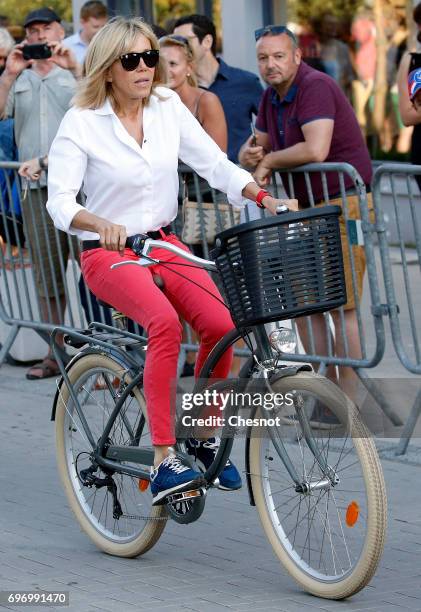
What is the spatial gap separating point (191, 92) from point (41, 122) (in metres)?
1.12

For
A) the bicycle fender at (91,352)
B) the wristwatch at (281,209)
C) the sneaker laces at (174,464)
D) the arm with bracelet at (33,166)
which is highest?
the wristwatch at (281,209)

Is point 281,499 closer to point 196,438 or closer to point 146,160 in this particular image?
point 196,438

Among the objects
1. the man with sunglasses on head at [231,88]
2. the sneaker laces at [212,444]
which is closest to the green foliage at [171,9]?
the man with sunglasses on head at [231,88]

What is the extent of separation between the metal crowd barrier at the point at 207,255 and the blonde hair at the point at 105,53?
1.93 ft

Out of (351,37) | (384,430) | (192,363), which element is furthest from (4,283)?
(351,37)

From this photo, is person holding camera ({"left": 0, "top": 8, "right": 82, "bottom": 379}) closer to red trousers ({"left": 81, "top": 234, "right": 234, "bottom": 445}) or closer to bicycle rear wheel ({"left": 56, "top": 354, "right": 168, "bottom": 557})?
bicycle rear wheel ({"left": 56, "top": 354, "right": 168, "bottom": 557})

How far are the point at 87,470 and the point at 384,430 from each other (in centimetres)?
204

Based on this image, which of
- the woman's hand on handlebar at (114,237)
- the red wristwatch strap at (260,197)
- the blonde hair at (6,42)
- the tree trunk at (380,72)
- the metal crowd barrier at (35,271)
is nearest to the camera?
the woman's hand on handlebar at (114,237)

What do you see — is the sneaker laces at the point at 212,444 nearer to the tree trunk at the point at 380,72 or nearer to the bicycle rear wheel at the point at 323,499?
the bicycle rear wheel at the point at 323,499

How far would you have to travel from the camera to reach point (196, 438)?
4.96m

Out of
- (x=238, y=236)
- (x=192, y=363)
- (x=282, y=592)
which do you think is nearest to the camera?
(x=238, y=236)

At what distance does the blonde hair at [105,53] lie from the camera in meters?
5.01

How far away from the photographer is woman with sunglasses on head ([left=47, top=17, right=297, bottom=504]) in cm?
483

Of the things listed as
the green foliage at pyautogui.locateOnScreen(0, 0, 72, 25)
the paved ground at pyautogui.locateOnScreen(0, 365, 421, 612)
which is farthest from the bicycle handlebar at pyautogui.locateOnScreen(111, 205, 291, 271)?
the green foliage at pyautogui.locateOnScreen(0, 0, 72, 25)
